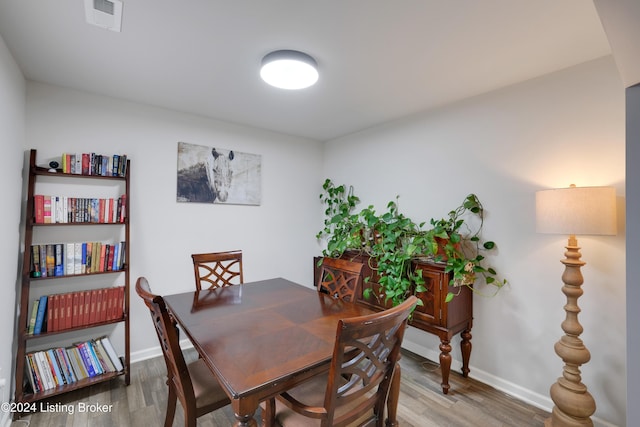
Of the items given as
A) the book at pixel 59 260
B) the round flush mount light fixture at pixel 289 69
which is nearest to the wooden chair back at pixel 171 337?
the book at pixel 59 260

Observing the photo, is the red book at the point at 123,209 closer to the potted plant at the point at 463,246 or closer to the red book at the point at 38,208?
the red book at the point at 38,208

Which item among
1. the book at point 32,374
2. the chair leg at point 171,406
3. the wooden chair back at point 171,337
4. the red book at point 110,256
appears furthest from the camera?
the red book at point 110,256

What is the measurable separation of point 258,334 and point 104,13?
1.83 meters

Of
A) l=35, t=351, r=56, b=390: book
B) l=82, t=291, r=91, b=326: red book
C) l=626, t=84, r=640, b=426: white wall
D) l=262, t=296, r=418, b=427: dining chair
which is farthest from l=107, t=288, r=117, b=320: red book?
l=626, t=84, r=640, b=426: white wall

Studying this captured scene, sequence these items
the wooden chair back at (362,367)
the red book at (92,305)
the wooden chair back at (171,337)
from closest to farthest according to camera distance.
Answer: the wooden chair back at (362,367), the wooden chair back at (171,337), the red book at (92,305)

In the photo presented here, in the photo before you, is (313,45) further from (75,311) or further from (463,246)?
(75,311)

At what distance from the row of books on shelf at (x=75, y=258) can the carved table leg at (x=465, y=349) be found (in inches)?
114

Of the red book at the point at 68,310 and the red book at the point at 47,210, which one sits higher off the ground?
the red book at the point at 47,210

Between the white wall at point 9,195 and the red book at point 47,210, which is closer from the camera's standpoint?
the white wall at point 9,195

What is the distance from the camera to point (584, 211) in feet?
5.26

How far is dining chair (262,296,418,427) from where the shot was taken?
0.99m

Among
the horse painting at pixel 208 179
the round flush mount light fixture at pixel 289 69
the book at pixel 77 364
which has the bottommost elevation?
the book at pixel 77 364

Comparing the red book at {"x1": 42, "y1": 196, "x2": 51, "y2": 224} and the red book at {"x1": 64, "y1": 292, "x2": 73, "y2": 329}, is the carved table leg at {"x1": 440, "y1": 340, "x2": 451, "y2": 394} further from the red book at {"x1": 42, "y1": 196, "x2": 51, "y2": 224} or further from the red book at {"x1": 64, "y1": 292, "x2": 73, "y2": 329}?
the red book at {"x1": 42, "y1": 196, "x2": 51, "y2": 224}

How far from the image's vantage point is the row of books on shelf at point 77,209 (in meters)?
2.08
